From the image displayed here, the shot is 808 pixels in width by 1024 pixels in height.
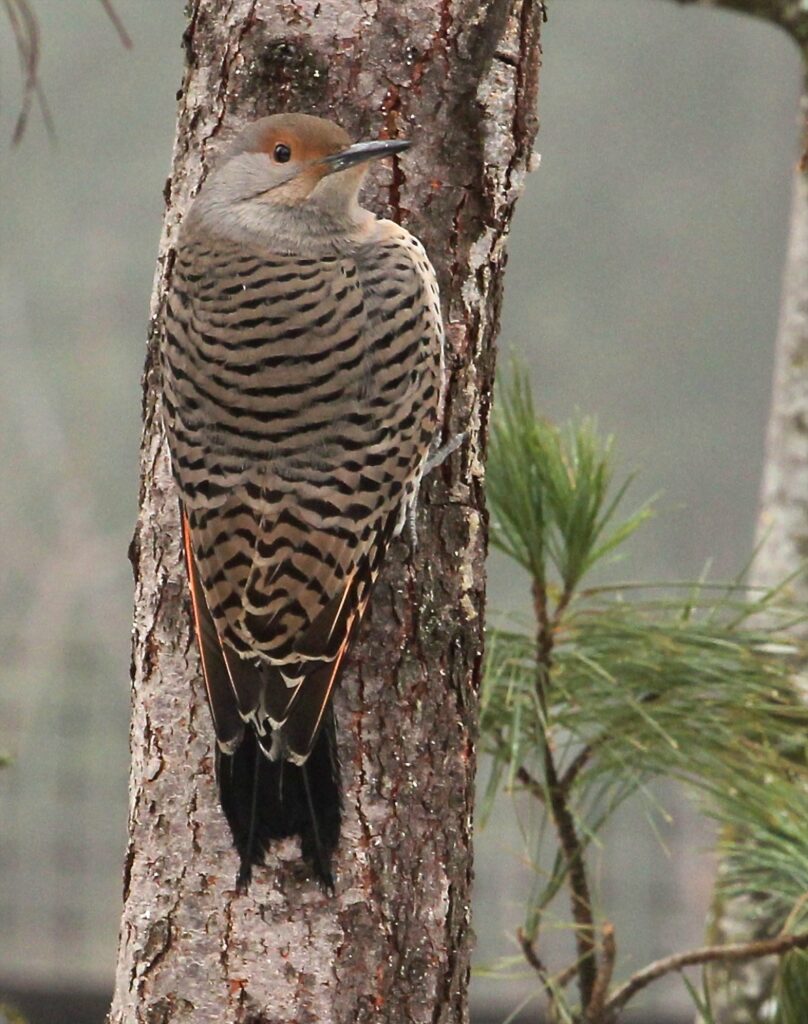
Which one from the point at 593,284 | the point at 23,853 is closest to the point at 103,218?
the point at 593,284

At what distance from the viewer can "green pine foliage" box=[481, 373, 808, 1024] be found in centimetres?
204

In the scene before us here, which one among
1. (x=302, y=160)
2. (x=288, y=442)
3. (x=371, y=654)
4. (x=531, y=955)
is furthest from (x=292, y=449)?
(x=531, y=955)

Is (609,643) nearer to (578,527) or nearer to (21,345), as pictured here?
(578,527)

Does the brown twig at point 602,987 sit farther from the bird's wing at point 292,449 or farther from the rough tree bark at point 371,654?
the bird's wing at point 292,449

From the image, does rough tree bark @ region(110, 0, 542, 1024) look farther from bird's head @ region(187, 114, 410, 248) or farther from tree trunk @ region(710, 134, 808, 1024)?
tree trunk @ region(710, 134, 808, 1024)

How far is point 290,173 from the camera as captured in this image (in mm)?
1816

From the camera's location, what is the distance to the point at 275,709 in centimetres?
159

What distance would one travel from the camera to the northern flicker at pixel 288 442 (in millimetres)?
1579

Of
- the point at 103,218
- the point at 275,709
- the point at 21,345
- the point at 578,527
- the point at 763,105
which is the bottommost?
the point at 275,709

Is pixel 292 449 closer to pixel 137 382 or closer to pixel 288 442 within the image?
pixel 288 442

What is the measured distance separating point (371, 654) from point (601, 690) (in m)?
0.54

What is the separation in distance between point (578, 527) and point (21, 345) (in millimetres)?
4335

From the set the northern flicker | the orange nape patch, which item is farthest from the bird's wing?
the orange nape patch

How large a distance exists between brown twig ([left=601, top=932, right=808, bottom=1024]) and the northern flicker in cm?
59
